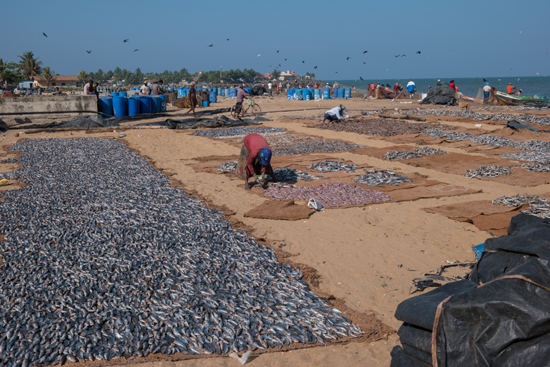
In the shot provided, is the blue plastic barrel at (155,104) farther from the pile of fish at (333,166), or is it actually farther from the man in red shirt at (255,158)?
the man in red shirt at (255,158)

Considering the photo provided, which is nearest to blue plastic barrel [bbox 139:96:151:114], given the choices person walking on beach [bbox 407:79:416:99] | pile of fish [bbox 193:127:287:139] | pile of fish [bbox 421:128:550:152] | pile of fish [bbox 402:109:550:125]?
pile of fish [bbox 193:127:287:139]

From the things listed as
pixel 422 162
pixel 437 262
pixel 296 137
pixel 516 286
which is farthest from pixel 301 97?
pixel 516 286

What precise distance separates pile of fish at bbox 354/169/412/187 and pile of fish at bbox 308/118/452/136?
27.7ft

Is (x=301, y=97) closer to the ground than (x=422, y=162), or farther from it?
farther from it

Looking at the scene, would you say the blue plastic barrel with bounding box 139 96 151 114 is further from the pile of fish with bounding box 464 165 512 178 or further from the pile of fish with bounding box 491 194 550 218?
the pile of fish with bounding box 491 194 550 218

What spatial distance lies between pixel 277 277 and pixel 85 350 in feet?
8.10

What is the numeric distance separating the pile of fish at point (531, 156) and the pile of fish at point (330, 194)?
22.2 ft

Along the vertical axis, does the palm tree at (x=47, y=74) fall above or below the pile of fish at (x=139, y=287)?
above

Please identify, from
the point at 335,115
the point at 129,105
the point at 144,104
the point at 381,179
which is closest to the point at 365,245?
the point at 381,179

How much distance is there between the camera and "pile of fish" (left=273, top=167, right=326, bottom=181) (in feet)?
36.3

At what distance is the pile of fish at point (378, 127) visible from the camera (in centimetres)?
1945

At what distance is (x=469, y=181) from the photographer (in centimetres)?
1080

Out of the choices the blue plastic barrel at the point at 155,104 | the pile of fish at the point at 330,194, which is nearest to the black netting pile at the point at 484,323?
the pile of fish at the point at 330,194

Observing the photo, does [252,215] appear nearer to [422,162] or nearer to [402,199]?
[402,199]
